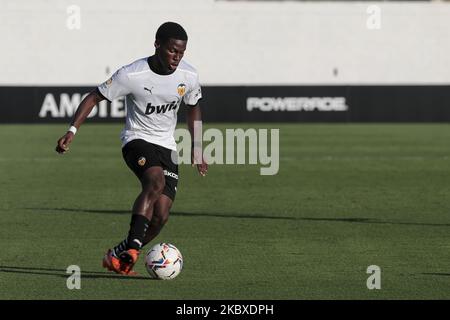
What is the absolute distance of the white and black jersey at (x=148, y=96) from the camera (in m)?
11.2

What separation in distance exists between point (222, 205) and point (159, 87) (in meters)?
6.35

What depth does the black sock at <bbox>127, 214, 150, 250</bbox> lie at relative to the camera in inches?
421

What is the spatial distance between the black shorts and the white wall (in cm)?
3534

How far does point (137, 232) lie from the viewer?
1074 cm

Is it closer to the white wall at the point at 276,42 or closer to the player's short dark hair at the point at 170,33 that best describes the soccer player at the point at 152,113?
the player's short dark hair at the point at 170,33

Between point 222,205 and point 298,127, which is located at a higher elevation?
point 298,127

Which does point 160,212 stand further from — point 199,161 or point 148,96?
point 148,96

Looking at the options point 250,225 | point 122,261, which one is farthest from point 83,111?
point 250,225

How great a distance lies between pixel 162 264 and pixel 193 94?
1771 mm

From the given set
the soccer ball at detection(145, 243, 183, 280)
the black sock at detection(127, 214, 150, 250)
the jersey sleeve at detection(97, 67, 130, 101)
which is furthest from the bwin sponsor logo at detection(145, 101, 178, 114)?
the soccer ball at detection(145, 243, 183, 280)

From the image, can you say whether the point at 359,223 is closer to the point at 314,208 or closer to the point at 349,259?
the point at 314,208

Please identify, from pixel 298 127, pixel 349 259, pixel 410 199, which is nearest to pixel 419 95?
pixel 298 127

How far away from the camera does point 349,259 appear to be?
12.1 meters

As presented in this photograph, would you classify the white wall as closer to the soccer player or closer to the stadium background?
the stadium background
